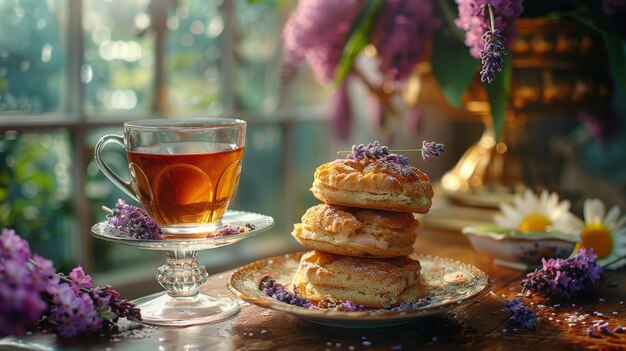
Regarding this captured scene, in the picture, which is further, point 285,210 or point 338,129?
point 285,210

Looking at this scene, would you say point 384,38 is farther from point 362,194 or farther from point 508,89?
point 362,194

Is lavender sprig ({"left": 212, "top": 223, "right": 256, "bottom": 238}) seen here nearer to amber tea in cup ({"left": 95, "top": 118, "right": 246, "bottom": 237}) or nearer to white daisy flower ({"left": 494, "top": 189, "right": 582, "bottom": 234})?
amber tea in cup ({"left": 95, "top": 118, "right": 246, "bottom": 237})

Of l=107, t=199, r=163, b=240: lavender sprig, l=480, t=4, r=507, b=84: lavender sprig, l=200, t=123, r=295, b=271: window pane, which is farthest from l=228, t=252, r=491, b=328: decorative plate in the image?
l=200, t=123, r=295, b=271: window pane

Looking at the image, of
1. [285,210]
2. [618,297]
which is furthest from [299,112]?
[618,297]

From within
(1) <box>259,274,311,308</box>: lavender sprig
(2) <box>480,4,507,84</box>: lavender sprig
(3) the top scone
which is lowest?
(1) <box>259,274,311,308</box>: lavender sprig

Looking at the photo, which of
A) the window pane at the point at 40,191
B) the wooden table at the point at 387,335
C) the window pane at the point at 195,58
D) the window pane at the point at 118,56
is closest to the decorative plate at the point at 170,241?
the wooden table at the point at 387,335

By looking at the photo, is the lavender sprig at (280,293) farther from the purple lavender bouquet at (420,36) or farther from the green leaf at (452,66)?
the green leaf at (452,66)

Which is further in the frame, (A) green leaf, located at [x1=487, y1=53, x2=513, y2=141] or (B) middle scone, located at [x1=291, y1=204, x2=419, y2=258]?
(A) green leaf, located at [x1=487, y1=53, x2=513, y2=141]

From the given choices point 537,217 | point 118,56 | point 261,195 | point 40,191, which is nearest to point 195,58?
point 118,56
